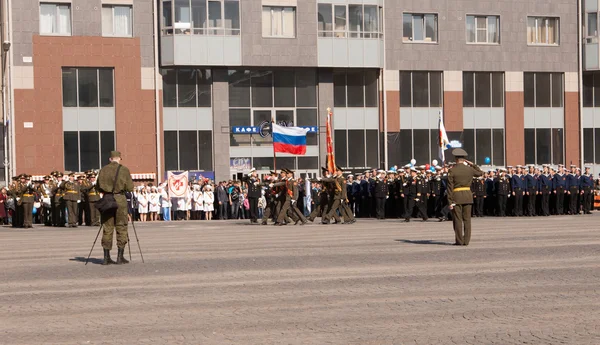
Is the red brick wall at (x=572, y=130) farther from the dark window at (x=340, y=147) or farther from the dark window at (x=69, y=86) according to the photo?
the dark window at (x=69, y=86)

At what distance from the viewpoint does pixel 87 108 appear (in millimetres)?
54812

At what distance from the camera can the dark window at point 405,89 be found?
197ft

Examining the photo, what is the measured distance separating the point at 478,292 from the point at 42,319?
210 inches

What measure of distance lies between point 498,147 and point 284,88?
1233 cm

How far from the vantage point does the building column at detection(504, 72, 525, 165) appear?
6181 cm

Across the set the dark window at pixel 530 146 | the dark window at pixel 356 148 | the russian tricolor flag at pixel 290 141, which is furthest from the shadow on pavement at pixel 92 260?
the dark window at pixel 530 146

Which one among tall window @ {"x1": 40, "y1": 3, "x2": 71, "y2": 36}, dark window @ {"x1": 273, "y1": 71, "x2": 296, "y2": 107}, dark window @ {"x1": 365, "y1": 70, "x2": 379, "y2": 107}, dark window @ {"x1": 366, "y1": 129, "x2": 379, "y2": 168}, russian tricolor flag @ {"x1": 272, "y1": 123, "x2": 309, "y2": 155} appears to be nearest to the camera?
russian tricolor flag @ {"x1": 272, "y1": 123, "x2": 309, "y2": 155}

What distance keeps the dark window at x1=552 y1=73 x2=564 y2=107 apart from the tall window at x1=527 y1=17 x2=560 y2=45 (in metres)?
1.84

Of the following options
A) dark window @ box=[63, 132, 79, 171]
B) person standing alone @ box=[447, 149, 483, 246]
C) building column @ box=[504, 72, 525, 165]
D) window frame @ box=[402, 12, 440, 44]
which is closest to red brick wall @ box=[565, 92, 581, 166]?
building column @ box=[504, 72, 525, 165]

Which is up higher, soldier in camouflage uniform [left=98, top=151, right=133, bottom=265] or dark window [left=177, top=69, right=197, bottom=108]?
dark window [left=177, top=69, right=197, bottom=108]

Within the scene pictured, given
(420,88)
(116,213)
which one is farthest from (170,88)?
(116,213)

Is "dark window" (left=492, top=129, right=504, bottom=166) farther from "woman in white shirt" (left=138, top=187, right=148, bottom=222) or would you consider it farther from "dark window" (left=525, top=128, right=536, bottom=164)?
"woman in white shirt" (left=138, top=187, right=148, bottom=222)

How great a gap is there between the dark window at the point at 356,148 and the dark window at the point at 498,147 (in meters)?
7.36

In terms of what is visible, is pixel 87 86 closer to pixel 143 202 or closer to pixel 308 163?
pixel 143 202
